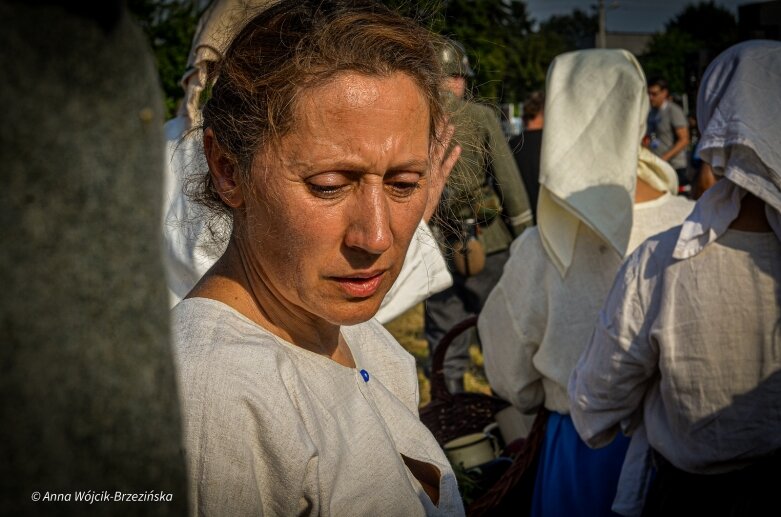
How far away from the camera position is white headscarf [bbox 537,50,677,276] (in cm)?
361

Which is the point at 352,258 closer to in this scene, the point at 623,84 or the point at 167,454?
the point at 167,454

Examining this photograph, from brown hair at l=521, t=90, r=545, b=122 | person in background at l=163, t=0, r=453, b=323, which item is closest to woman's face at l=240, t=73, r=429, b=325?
person in background at l=163, t=0, r=453, b=323

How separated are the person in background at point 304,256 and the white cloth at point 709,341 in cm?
120

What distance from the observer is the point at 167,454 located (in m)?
0.50

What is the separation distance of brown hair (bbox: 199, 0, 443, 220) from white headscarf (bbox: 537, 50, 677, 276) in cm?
200

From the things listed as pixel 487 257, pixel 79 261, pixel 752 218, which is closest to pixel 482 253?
pixel 487 257

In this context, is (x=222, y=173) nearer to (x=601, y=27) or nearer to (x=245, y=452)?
(x=245, y=452)

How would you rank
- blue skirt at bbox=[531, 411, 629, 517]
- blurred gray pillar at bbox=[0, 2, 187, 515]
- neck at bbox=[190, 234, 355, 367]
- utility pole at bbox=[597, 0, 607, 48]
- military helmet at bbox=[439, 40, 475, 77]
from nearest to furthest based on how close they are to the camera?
blurred gray pillar at bbox=[0, 2, 187, 515] < neck at bbox=[190, 234, 355, 367] < military helmet at bbox=[439, 40, 475, 77] < blue skirt at bbox=[531, 411, 629, 517] < utility pole at bbox=[597, 0, 607, 48]

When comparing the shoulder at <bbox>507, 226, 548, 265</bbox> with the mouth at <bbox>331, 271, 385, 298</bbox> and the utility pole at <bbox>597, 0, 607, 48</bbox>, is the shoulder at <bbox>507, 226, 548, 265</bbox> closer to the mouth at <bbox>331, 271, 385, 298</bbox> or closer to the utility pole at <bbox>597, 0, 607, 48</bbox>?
the mouth at <bbox>331, 271, 385, 298</bbox>

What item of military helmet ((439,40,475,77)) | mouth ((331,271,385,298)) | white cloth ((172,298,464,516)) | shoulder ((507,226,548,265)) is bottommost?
shoulder ((507,226,548,265))

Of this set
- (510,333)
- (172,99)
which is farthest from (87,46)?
(172,99)

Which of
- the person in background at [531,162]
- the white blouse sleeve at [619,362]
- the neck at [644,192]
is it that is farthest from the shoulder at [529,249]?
the person in background at [531,162]

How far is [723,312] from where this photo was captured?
2.63m

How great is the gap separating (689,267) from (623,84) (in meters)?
1.53
